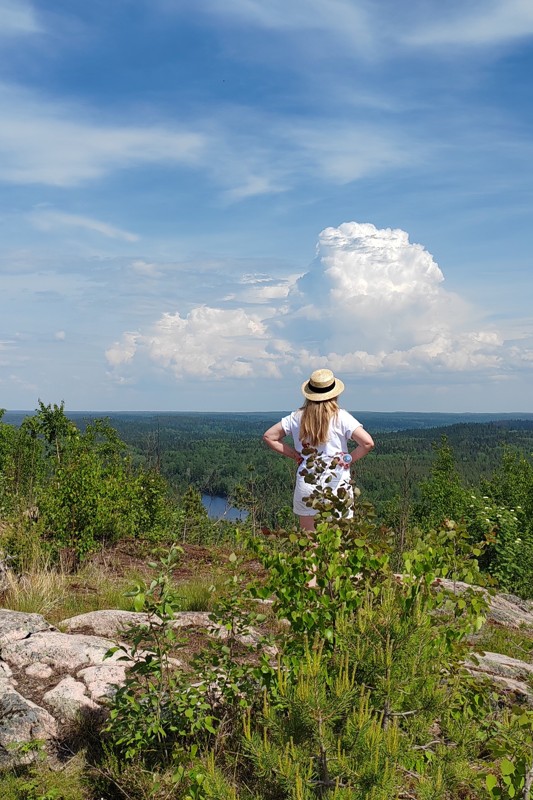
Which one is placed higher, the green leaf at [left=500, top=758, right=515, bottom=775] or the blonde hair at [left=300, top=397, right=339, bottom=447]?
the blonde hair at [left=300, top=397, right=339, bottom=447]

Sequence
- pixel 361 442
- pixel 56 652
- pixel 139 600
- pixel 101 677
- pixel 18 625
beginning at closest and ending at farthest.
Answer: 1. pixel 139 600
2. pixel 101 677
3. pixel 56 652
4. pixel 18 625
5. pixel 361 442

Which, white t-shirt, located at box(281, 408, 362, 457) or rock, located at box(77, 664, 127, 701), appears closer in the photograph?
rock, located at box(77, 664, 127, 701)

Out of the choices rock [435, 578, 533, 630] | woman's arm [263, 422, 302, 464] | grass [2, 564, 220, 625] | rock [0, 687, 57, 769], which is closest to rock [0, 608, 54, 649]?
grass [2, 564, 220, 625]

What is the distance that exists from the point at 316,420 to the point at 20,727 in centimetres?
306

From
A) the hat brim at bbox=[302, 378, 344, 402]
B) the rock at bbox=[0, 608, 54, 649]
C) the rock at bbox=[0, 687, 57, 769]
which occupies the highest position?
the hat brim at bbox=[302, 378, 344, 402]

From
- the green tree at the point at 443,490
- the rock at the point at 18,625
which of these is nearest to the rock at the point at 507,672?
the rock at the point at 18,625

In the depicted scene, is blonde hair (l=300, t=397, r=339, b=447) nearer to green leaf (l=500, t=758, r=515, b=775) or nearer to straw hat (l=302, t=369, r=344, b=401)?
straw hat (l=302, t=369, r=344, b=401)

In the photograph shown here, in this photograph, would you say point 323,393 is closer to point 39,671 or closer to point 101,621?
point 101,621

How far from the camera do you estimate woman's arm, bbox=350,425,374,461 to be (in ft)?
18.1

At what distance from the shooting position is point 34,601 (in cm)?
596

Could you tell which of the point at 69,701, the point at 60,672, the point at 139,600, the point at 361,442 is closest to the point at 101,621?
the point at 60,672

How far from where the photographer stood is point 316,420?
5.49m

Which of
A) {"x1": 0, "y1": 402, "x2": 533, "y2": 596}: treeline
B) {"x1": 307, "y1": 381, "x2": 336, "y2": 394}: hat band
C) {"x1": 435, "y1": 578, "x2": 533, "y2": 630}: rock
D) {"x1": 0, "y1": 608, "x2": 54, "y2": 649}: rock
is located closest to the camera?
{"x1": 0, "y1": 608, "x2": 54, "y2": 649}: rock

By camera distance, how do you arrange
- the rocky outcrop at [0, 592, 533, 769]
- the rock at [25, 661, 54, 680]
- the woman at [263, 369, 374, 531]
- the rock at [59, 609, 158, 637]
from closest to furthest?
the rocky outcrop at [0, 592, 533, 769] < the rock at [25, 661, 54, 680] < the rock at [59, 609, 158, 637] < the woman at [263, 369, 374, 531]
